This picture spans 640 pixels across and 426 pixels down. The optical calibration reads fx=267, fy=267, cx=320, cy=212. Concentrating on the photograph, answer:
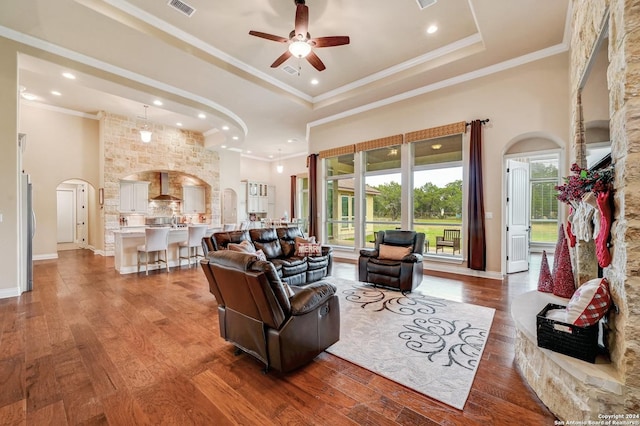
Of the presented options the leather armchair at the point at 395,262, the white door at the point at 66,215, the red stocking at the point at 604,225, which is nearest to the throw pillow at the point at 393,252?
the leather armchair at the point at 395,262

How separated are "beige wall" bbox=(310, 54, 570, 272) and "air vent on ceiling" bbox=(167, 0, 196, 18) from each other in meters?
4.36

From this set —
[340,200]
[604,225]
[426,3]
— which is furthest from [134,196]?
[604,225]

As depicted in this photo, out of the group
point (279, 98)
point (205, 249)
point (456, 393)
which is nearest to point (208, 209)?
point (279, 98)

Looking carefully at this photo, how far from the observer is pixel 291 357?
6.81 ft

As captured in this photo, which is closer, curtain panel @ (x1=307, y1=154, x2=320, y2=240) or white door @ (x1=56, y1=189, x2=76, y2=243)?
curtain panel @ (x1=307, y1=154, x2=320, y2=240)

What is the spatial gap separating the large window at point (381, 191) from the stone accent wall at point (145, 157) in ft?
20.1

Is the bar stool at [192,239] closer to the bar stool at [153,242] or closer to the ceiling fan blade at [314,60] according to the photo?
the bar stool at [153,242]

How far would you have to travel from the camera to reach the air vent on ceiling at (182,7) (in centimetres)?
358

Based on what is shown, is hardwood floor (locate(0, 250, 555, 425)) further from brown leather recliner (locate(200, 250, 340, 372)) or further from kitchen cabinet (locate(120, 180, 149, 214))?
kitchen cabinet (locate(120, 180, 149, 214))

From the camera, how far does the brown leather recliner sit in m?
2.00

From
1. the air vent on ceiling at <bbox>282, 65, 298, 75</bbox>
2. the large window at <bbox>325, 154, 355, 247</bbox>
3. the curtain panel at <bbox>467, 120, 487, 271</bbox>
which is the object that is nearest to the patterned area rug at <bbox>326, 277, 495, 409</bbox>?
the curtain panel at <bbox>467, 120, 487, 271</bbox>

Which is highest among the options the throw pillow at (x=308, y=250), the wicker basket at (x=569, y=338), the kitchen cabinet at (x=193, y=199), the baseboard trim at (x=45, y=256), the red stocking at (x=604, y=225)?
the kitchen cabinet at (x=193, y=199)

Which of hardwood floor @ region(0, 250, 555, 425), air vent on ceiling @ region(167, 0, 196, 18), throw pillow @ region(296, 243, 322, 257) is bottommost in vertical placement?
hardwood floor @ region(0, 250, 555, 425)

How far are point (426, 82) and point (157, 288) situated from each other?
6.43 m
